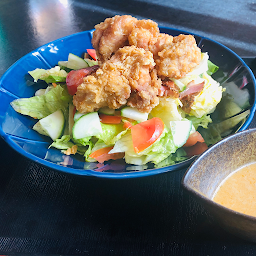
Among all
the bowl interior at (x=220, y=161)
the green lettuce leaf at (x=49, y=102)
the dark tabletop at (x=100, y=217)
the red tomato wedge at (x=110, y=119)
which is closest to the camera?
the bowl interior at (x=220, y=161)

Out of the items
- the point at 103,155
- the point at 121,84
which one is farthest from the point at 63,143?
the point at 121,84

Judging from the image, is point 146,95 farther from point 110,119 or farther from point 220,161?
point 220,161

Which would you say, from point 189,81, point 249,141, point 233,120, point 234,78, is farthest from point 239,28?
point 249,141

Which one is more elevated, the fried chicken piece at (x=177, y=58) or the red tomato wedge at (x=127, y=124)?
the fried chicken piece at (x=177, y=58)

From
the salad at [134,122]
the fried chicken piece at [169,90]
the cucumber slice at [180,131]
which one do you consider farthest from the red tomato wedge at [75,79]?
the cucumber slice at [180,131]

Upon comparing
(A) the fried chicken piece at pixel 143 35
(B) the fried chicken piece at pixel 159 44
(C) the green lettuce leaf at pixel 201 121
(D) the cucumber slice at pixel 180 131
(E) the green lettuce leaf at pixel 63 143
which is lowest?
(C) the green lettuce leaf at pixel 201 121

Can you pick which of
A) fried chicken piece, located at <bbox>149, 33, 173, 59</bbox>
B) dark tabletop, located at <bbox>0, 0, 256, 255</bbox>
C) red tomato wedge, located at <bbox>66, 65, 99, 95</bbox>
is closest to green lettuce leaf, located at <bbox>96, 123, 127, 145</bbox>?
dark tabletop, located at <bbox>0, 0, 256, 255</bbox>

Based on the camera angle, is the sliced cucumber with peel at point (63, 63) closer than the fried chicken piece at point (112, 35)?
No

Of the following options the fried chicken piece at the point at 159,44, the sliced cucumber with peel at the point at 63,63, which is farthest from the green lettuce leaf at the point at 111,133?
the sliced cucumber with peel at the point at 63,63

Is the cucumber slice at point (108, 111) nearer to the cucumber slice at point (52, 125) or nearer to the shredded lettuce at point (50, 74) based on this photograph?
the cucumber slice at point (52, 125)

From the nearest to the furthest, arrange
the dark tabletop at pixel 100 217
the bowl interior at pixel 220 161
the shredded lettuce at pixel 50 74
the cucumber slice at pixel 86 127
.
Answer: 1. the bowl interior at pixel 220 161
2. the dark tabletop at pixel 100 217
3. the cucumber slice at pixel 86 127
4. the shredded lettuce at pixel 50 74
